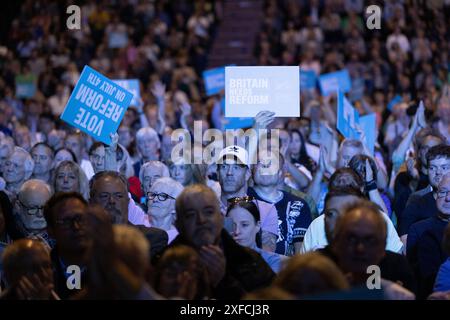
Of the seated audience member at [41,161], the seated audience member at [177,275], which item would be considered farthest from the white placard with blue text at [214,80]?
the seated audience member at [177,275]

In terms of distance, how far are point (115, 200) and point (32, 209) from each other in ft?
2.70

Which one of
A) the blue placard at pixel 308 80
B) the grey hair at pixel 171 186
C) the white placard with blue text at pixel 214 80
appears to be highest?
the blue placard at pixel 308 80

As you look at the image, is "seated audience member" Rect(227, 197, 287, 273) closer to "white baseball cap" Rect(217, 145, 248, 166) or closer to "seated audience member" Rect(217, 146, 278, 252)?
"seated audience member" Rect(217, 146, 278, 252)

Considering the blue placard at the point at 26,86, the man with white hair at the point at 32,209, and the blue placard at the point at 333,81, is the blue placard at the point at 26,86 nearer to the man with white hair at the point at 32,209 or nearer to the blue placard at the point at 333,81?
the blue placard at the point at 333,81

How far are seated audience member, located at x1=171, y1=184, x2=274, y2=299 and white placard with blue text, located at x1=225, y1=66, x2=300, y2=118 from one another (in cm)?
292

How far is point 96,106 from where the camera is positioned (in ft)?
28.2

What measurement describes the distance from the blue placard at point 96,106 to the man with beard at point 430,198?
236cm

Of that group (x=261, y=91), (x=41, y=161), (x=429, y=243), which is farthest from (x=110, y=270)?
(x=41, y=161)

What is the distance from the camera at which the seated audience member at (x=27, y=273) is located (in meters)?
4.70

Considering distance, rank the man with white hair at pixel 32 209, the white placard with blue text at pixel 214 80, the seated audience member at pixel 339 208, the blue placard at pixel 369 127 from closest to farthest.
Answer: the seated audience member at pixel 339 208
the man with white hair at pixel 32 209
the blue placard at pixel 369 127
the white placard with blue text at pixel 214 80

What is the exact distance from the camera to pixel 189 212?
5.43 meters

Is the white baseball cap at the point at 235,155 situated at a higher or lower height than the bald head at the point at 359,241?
higher
